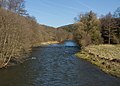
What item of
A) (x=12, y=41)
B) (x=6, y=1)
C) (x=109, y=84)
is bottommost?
(x=109, y=84)

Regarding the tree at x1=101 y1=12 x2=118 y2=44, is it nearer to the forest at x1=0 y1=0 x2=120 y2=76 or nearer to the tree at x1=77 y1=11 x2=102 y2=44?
the forest at x1=0 y1=0 x2=120 y2=76

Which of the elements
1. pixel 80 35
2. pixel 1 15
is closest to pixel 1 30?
pixel 1 15

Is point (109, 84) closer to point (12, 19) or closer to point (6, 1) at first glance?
point (12, 19)

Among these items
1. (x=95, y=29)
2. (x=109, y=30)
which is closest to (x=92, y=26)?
(x=95, y=29)

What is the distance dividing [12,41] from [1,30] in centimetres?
265

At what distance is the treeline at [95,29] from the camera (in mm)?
79856

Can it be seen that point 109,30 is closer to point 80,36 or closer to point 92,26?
point 92,26

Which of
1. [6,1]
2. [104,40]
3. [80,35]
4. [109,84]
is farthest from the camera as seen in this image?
[104,40]

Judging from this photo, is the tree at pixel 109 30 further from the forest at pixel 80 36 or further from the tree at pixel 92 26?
the tree at pixel 92 26

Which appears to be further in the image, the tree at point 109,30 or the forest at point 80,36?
the tree at point 109,30

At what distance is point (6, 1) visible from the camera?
53250 mm

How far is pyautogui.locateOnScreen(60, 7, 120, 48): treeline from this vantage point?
79856mm

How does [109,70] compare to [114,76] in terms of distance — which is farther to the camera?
[109,70]

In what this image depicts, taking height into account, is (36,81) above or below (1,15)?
below
